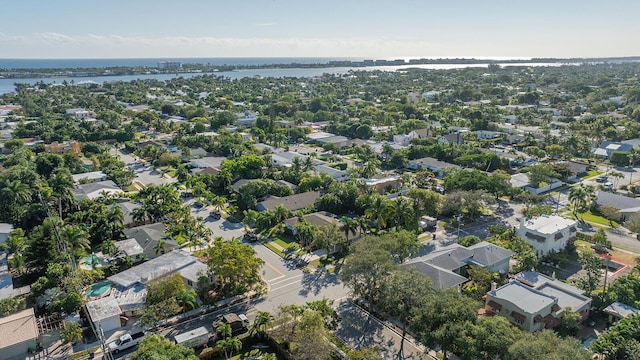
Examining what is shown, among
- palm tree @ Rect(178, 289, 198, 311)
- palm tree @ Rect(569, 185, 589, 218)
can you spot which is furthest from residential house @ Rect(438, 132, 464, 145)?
palm tree @ Rect(178, 289, 198, 311)

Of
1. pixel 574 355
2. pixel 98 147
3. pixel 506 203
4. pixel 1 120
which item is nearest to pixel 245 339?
pixel 574 355

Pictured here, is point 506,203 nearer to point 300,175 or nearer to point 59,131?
point 300,175

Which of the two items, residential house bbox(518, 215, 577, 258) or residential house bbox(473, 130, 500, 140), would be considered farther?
residential house bbox(473, 130, 500, 140)

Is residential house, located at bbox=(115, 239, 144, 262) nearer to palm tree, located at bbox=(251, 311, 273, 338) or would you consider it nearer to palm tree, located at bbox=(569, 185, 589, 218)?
palm tree, located at bbox=(251, 311, 273, 338)

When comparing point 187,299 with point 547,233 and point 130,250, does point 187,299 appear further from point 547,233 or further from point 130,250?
point 547,233

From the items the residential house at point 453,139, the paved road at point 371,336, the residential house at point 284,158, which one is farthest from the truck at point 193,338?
the residential house at point 453,139

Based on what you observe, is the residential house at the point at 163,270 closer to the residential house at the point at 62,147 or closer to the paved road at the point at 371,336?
the paved road at the point at 371,336

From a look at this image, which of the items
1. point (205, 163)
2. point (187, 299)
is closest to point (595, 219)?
point (187, 299)
